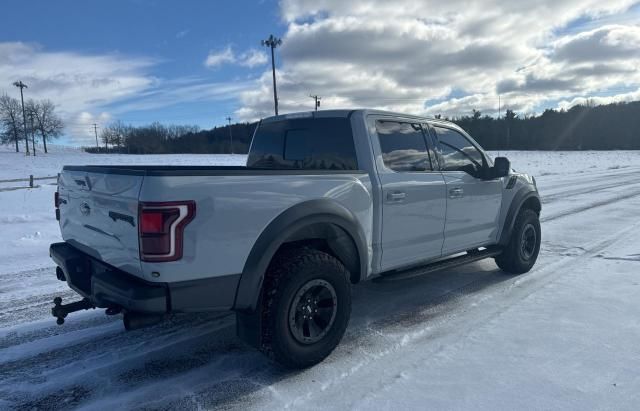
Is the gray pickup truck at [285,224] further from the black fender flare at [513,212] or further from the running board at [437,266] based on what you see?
the black fender flare at [513,212]

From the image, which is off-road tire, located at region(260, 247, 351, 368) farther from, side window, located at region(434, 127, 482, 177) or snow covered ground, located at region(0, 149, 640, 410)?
side window, located at region(434, 127, 482, 177)

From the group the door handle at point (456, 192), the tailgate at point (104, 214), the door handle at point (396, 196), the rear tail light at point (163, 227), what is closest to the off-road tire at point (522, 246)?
the door handle at point (456, 192)

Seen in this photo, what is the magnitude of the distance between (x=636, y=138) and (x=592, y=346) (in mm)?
93713

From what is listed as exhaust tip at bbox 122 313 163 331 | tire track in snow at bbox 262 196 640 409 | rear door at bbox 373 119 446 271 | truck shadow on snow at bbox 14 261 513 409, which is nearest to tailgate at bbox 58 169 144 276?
exhaust tip at bbox 122 313 163 331

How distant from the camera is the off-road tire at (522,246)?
5.21 m

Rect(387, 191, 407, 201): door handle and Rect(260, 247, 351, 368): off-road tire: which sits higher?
Rect(387, 191, 407, 201): door handle

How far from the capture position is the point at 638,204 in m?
10.5

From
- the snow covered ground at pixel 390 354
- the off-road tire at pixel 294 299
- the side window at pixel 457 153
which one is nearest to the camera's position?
the snow covered ground at pixel 390 354

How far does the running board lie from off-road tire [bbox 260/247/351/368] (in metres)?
0.76

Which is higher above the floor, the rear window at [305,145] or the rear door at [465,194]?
the rear window at [305,145]

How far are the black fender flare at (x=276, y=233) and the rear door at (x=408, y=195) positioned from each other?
59 centimetres

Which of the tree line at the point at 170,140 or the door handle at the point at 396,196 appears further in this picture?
the tree line at the point at 170,140

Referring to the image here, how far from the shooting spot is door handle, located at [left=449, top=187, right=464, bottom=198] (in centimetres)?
432

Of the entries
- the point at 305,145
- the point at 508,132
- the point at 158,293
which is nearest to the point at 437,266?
→ the point at 305,145
